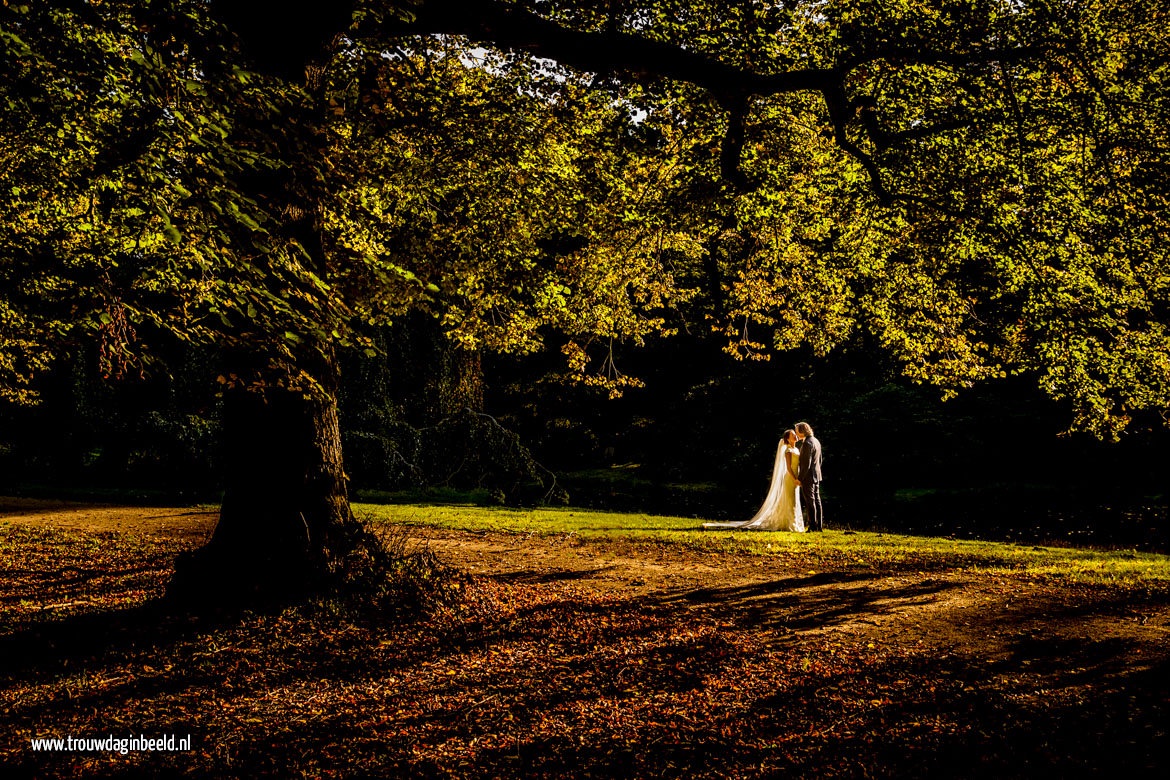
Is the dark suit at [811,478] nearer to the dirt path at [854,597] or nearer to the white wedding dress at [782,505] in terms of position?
the white wedding dress at [782,505]

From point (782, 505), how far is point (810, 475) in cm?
87

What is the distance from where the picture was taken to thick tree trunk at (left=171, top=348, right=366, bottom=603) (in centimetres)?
676

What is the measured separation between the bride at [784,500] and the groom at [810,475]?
239 mm

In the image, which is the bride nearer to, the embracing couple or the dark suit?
the embracing couple

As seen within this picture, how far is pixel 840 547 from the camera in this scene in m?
11.3

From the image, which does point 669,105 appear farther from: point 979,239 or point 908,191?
point 979,239

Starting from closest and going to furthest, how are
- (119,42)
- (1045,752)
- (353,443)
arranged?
(1045,752)
(119,42)
(353,443)

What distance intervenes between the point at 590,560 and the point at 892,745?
240 inches

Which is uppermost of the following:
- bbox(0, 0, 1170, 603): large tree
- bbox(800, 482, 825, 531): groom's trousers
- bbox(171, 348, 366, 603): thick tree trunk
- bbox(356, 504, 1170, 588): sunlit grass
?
bbox(0, 0, 1170, 603): large tree

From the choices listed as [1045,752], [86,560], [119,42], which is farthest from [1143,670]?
[86,560]

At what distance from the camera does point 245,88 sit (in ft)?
16.6

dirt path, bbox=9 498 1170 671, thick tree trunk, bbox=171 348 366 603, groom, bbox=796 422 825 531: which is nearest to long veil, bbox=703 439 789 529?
groom, bbox=796 422 825 531

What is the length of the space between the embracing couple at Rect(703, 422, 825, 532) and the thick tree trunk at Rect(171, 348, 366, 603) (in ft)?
28.7

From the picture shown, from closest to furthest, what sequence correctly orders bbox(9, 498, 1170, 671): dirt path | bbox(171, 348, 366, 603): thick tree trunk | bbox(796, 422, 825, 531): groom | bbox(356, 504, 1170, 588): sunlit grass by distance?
bbox(9, 498, 1170, 671): dirt path, bbox(171, 348, 366, 603): thick tree trunk, bbox(356, 504, 1170, 588): sunlit grass, bbox(796, 422, 825, 531): groom
